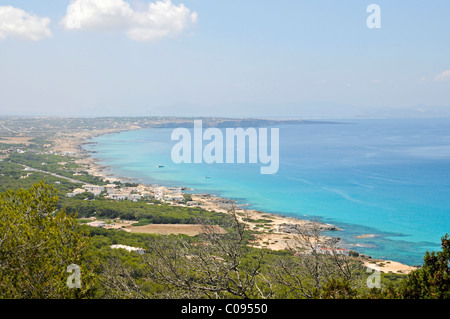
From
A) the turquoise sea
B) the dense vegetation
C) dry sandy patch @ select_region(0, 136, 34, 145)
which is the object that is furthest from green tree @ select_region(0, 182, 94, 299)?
dry sandy patch @ select_region(0, 136, 34, 145)

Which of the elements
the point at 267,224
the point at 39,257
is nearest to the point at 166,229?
the point at 267,224

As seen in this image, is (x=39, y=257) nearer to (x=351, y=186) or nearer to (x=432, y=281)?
(x=432, y=281)

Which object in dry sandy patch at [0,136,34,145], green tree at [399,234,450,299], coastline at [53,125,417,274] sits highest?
dry sandy patch at [0,136,34,145]

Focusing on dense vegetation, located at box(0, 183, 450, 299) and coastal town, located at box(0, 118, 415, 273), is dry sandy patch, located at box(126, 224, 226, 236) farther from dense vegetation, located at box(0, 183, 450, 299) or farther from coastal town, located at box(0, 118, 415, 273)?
dense vegetation, located at box(0, 183, 450, 299)

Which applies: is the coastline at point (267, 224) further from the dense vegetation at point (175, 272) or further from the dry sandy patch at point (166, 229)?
the dry sandy patch at point (166, 229)

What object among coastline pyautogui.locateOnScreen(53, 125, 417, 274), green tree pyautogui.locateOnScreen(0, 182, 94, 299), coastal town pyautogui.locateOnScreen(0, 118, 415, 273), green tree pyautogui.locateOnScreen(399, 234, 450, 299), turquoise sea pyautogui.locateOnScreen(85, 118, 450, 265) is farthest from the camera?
turquoise sea pyautogui.locateOnScreen(85, 118, 450, 265)

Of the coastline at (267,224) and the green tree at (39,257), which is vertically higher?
the green tree at (39,257)

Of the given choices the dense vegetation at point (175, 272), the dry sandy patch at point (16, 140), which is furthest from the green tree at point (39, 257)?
the dry sandy patch at point (16, 140)
